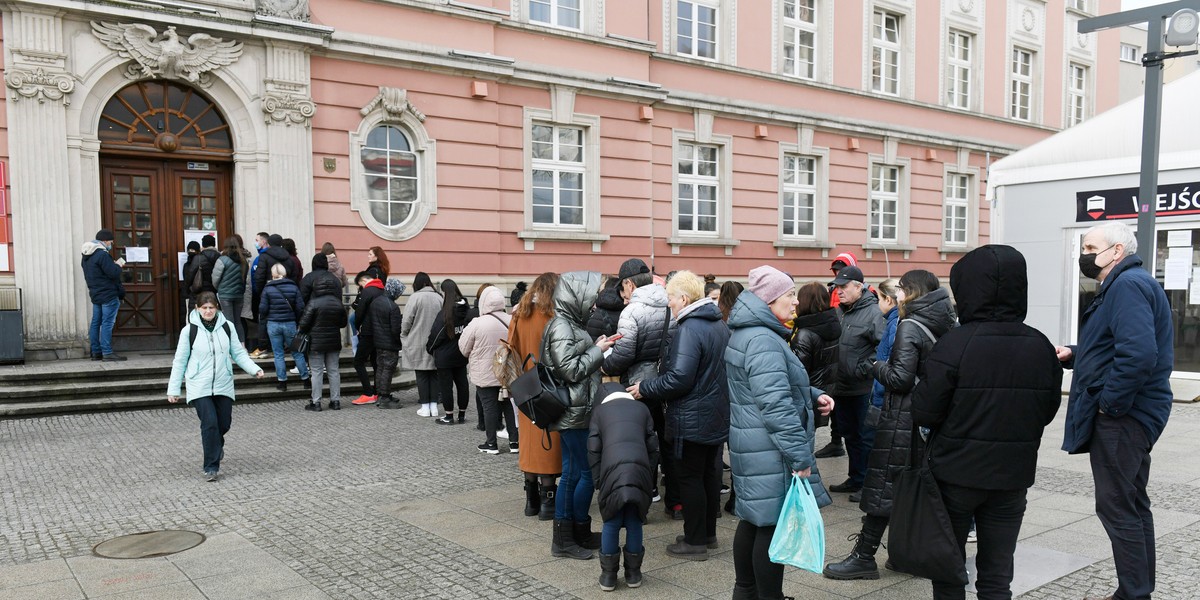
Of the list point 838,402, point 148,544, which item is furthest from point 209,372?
point 838,402

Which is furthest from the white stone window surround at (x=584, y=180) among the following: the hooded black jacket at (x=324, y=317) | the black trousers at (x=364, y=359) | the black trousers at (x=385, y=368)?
the hooded black jacket at (x=324, y=317)

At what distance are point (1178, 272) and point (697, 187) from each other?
9771mm

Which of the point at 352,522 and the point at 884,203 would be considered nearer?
the point at 352,522

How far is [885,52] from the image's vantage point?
22.6m

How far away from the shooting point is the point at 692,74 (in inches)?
731

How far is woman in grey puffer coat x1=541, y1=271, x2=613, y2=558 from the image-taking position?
518 centimetres

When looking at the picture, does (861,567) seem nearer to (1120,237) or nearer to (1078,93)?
(1120,237)

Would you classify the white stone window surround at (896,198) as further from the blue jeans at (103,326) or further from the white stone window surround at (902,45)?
the blue jeans at (103,326)

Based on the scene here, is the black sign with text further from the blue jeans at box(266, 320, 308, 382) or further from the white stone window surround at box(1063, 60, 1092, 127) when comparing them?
the white stone window surround at box(1063, 60, 1092, 127)

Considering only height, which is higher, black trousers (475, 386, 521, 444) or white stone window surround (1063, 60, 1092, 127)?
white stone window surround (1063, 60, 1092, 127)

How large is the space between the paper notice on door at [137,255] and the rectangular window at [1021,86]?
2350 cm

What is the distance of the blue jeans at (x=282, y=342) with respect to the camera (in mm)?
11242

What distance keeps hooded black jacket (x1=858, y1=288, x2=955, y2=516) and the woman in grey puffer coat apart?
166 centimetres

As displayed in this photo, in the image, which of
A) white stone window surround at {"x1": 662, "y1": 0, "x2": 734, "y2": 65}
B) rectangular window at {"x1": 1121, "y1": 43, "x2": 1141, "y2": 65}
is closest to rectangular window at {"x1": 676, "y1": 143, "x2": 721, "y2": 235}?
white stone window surround at {"x1": 662, "y1": 0, "x2": 734, "y2": 65}
